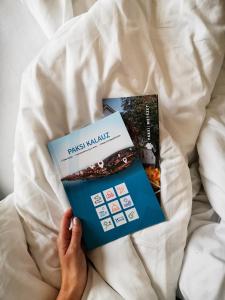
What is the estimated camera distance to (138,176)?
2.16ft

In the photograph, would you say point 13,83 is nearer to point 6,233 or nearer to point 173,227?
point 6,233

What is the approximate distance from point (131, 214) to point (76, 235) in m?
0.13

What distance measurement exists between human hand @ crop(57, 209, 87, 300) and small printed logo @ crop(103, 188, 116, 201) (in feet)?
0.28

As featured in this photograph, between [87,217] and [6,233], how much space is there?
7.2 inches

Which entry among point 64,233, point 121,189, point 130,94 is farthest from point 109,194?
point 130,94

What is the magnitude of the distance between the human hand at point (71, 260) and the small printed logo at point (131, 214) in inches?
4.4

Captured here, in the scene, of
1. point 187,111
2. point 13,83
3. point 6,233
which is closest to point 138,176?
point 187,111

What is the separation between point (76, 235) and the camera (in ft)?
2.10

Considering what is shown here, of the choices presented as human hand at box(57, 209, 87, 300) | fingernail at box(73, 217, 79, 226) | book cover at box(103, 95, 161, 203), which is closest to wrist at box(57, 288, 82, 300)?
human hand at box(57, 209, 87, 300)

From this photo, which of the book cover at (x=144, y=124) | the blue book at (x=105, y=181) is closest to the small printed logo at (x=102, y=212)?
the blue book at (x=105, y=181)

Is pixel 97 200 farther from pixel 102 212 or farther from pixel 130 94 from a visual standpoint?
pixel 130 94

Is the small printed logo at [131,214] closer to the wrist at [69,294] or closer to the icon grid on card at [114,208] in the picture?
the icon grid on card at [114,208]

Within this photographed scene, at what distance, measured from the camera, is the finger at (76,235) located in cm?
64

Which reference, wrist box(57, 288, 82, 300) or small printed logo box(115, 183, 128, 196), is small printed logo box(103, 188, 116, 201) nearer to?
small printed logo box(115, 183, 128, 196)
